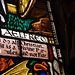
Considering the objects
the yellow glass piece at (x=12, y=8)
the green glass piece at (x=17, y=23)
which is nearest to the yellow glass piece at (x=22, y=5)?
the yellow glass piece at (x=12, y=8)

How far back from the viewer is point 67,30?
5469mm

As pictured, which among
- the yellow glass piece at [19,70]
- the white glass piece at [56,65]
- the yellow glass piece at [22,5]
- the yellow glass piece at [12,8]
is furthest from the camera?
the yellow glass piece at [22,5]

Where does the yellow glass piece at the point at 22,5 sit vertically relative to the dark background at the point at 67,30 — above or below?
above

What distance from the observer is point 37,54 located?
5.02 meters

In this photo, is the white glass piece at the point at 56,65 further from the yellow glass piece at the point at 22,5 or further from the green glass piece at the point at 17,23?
the yellow glass piece at the point at 22,5

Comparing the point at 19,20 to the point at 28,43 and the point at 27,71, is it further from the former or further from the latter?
the point at 27,71

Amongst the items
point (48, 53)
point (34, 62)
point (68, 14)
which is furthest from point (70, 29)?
point (34, 62)

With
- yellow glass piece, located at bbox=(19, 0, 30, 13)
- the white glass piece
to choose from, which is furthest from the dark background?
yellow glass piece, located at bbox=(19, 0, 30, 13)

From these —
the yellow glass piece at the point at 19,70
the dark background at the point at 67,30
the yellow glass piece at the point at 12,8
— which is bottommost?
the yellow glass piece at the point at 19,70

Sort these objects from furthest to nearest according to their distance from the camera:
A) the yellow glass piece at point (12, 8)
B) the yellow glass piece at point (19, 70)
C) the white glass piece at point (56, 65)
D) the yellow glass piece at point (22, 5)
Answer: the yellow glass piece at point (22, 5) → the yellow glass piece at point (12, 8) → the white glass piece at point (56, 65) → the yellow glass piece at point (19, 70)

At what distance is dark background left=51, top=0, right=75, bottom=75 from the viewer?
17.0 ft

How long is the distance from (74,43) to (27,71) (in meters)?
1.34

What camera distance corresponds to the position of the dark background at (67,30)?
5.18m

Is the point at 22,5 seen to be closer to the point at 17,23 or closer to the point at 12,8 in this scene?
the point at 12,8
